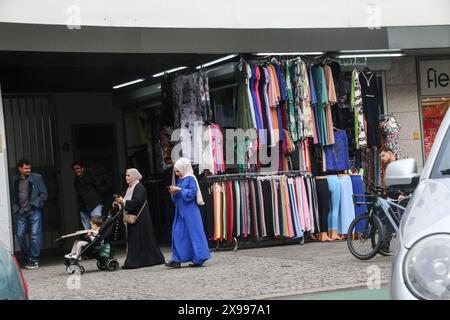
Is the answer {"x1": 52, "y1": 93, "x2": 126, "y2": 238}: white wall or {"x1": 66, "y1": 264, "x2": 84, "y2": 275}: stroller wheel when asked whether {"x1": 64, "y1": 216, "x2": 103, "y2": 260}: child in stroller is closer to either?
{"x1": 66, "y1": 264, "x2": 84, "y2": 275}: stroller wheel

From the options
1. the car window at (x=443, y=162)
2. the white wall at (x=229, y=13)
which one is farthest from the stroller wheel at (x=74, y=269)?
the car window at (x=443, y=162)

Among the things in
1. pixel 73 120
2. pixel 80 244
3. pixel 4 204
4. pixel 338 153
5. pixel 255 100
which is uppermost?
pixel 73 120

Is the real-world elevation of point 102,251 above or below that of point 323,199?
below

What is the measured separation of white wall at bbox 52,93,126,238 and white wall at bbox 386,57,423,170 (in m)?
6.32

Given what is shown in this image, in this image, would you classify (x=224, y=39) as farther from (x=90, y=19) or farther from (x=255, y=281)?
(x=255, y=281)

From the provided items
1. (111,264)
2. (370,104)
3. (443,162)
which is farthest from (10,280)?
(370,104)

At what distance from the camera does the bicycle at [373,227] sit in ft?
35.7

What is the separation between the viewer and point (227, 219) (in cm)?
1309

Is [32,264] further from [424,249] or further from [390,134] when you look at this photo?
[424,249]

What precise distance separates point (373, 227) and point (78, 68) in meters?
6.90

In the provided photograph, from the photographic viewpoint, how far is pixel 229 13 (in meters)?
13.4

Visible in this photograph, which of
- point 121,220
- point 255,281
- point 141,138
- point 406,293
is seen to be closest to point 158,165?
point 141,138

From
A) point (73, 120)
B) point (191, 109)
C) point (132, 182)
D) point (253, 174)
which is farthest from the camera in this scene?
point (73, 120)

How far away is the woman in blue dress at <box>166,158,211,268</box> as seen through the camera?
1137cm
